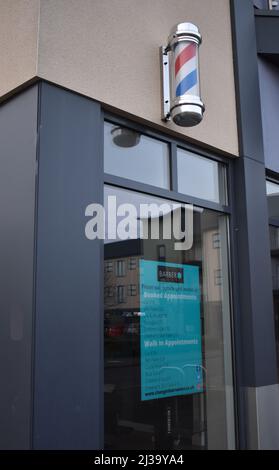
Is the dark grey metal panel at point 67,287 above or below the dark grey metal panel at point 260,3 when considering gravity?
below

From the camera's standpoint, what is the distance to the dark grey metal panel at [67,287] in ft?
10.5

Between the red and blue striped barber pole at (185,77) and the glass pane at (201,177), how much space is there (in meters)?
0.54

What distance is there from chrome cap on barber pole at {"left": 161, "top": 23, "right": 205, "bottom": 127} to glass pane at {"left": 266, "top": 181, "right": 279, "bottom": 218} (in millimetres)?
1849

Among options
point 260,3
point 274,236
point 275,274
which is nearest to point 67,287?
point 275,274

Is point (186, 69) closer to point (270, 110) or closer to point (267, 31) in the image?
point (270, 110)

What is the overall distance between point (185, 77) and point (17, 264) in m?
2.14

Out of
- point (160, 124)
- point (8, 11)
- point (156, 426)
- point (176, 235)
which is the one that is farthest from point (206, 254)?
point (8, 11)

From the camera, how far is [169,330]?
14.1 feet

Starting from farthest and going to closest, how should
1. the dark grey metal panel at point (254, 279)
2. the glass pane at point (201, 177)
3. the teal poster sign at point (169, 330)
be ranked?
the dark grey metal panel at point (254, 279)
the glass pane at point (201, 177)
the teal poster sign at point (169, 330)

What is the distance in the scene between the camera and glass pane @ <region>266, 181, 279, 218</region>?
18.8ft

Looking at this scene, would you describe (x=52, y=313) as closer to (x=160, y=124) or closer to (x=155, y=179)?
(x=155, y=179)

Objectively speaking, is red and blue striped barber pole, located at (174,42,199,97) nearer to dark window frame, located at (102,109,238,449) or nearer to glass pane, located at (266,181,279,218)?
dark window frame, located at (102,109,238,449)

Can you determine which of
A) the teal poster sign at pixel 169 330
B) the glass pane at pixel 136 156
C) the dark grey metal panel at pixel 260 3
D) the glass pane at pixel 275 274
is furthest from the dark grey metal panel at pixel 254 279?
the dark grey metal panel at pixel 260 3

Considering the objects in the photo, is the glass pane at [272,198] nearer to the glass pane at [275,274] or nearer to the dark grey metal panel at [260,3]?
the glass pane at [275,274]
